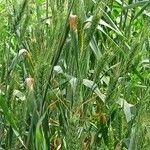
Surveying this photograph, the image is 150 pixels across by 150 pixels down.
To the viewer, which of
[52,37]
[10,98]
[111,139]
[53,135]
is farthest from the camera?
[53,135]

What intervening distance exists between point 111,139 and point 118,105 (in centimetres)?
37

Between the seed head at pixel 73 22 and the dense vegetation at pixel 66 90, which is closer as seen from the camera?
the dense vegetation at pixel 66 90

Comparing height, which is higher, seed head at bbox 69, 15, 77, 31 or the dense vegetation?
seed head at bbox 69, 15, 77, 31

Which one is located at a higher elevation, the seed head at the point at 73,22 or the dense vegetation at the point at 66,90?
the seed head at the point at 73,22

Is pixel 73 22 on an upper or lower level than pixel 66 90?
upper

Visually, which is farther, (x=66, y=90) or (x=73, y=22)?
(x=66, y=90)

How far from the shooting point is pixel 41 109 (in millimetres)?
1103

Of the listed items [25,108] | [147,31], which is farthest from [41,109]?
[147,31]

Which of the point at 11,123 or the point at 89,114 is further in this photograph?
the point at 89,114

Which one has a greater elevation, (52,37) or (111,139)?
(52,37)

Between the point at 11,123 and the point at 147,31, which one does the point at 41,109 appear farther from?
the point at 147,31

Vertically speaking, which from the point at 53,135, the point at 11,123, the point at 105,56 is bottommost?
the point at 53,135

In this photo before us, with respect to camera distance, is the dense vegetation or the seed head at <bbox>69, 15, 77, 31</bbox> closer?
the dense vegetation

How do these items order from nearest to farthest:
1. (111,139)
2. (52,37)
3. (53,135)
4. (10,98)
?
(52,37) < (111,139) < (10,98) < (53,135)
